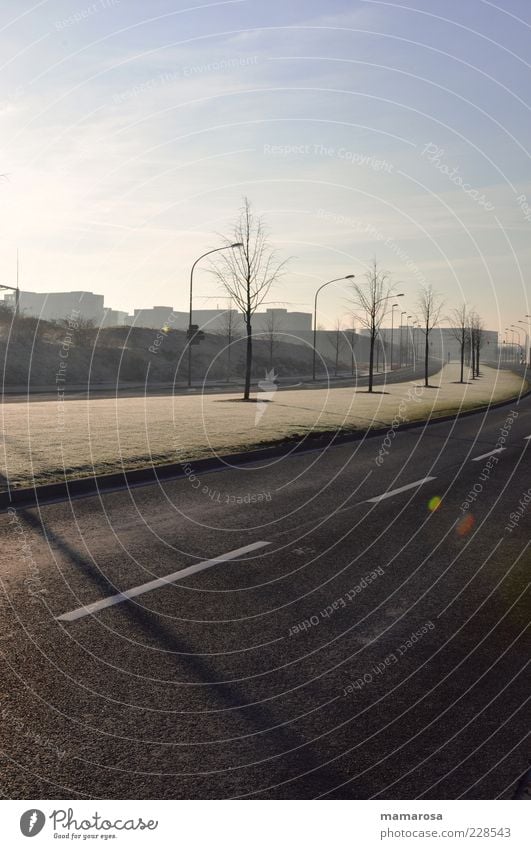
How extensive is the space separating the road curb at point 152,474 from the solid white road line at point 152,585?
13.1 feet

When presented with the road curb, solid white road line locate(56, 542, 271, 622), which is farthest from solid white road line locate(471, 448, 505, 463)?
solid white road line locate(56, 542, 271, 622)

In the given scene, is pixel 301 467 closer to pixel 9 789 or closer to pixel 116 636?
pixel 116 636

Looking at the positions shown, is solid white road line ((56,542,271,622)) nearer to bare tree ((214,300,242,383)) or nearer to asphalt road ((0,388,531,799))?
asphalt road ((0,388,531,799))

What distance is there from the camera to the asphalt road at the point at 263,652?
4125mm

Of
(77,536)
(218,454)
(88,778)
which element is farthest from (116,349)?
(88,778)

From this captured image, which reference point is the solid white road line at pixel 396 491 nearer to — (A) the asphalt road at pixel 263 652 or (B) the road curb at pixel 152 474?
(A) the asphalt road at pixel 263 652

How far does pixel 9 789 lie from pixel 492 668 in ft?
11.2

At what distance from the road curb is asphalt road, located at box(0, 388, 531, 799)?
635 millimetres

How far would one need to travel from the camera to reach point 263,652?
5.83 metres

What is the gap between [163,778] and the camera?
3982 millimetres

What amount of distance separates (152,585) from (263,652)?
6.26 ft

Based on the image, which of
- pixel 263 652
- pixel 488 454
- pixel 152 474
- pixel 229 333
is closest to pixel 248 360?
pixel 488 454

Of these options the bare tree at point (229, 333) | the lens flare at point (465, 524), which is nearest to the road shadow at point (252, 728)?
the lens flare at point (465, 524)

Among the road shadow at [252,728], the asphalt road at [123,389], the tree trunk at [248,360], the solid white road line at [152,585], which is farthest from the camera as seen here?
the asphalt road at [123,389]
